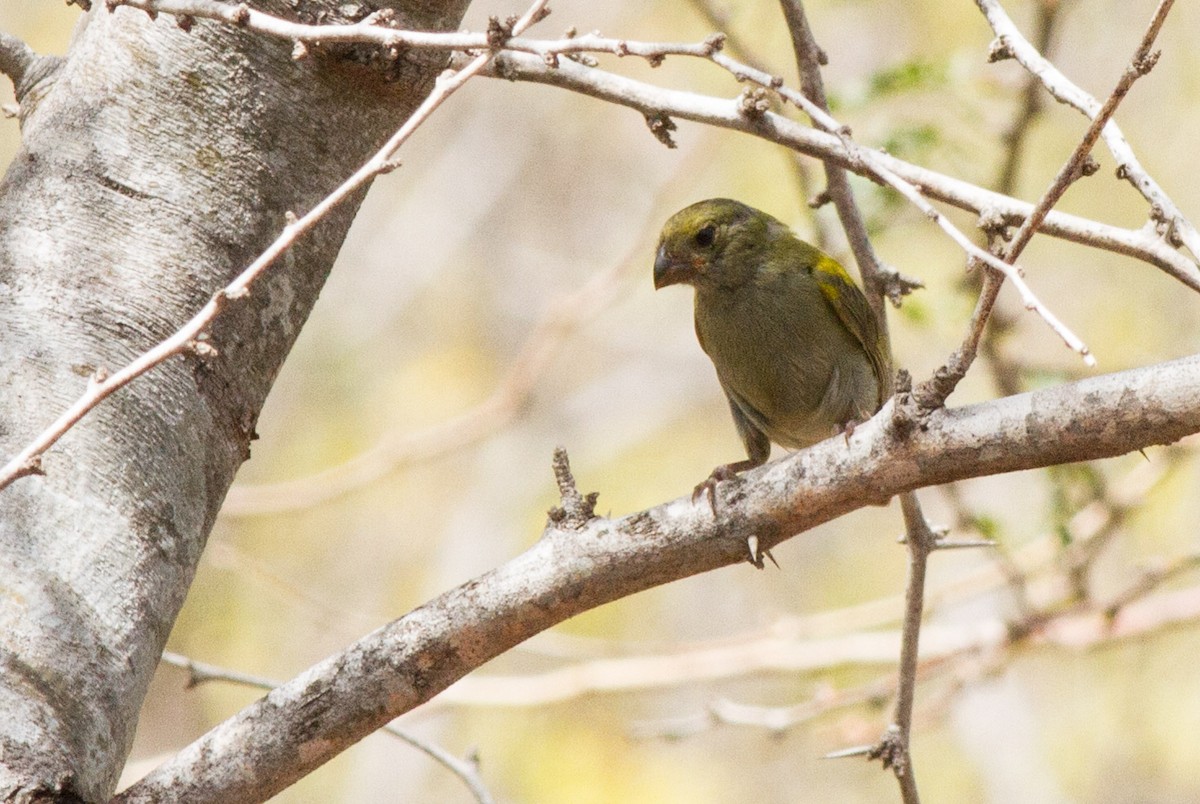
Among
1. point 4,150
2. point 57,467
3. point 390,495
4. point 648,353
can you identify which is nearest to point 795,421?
point 57,467

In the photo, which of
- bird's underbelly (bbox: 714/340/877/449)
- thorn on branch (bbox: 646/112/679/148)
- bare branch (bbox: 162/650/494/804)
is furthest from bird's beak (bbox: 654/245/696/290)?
bare branch (bbox: 162/650/494/804)

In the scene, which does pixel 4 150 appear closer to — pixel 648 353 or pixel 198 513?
pixel 648 353

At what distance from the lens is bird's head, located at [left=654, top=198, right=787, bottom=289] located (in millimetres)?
5293

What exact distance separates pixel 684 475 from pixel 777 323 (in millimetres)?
5887

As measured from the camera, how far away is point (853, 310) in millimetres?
5160

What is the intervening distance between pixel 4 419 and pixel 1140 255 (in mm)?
2160

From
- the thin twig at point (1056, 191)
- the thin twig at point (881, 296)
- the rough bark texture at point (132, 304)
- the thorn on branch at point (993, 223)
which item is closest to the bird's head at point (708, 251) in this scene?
the thin twig at point (881, 296)

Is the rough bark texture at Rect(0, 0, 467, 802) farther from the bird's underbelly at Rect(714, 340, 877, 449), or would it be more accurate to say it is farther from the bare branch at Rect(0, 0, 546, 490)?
the bird's underbelly at Rect(714, 340, 877, 449)

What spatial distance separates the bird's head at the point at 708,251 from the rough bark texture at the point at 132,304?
2.28 meters

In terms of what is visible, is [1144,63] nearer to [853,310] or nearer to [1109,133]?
[1109,133]

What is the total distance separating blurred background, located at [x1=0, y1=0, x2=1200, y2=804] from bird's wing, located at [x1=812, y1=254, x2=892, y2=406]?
0.50ft

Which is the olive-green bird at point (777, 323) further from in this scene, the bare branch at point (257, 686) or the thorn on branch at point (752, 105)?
the thorn on branch at point (752, 105)

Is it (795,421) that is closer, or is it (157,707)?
(795,421)

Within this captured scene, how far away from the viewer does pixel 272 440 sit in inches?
442
